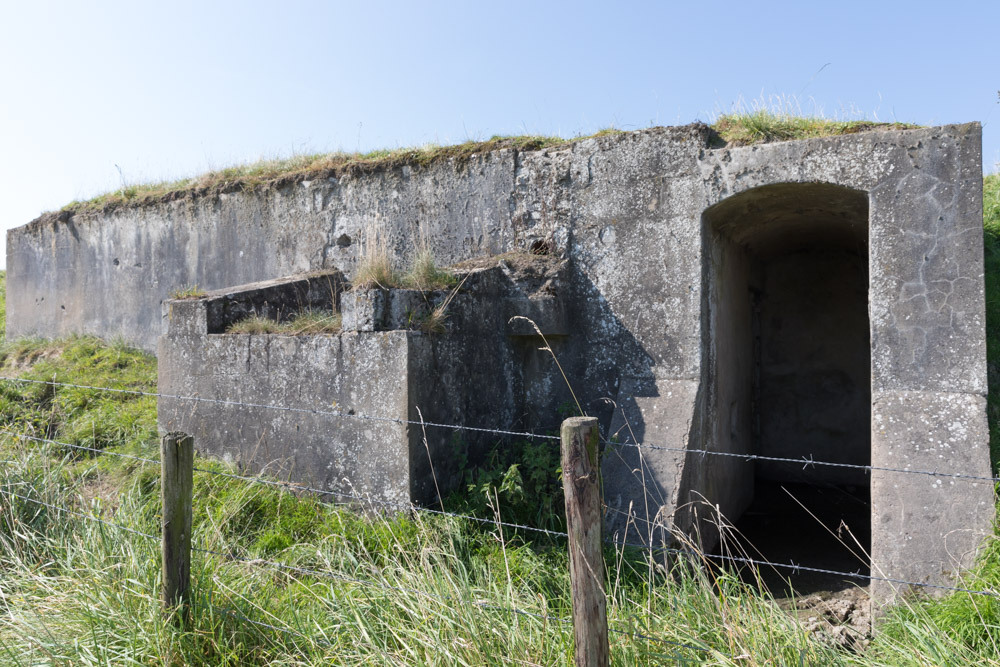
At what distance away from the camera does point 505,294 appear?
18.8 feet

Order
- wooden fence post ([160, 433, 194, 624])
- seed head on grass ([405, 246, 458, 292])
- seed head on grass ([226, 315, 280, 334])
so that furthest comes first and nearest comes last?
seed head on grass ([226, 315, 280, 334]) → seed head on grass ([405, 246, 458, 292]) → wooden fence post ([160, 433, 194, 624])

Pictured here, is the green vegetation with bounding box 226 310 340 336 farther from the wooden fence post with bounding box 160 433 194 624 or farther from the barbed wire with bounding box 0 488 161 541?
the wooden fence post with bounding box 160 433 194 624

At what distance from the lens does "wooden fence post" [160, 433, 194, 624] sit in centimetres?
295

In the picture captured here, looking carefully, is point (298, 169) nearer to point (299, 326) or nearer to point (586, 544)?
point (299, 326)

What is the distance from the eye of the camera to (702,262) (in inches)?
210

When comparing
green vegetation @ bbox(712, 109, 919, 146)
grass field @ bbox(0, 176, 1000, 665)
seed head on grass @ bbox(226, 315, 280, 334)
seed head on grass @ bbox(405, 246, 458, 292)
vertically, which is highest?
green vegetation @ bbox(712, 109, 919, 146)

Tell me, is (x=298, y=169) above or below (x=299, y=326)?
above

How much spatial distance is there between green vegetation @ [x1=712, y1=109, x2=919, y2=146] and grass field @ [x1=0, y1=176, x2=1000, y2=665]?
235 centimetres

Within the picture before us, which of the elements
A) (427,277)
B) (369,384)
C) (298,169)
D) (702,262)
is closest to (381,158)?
(298,169)

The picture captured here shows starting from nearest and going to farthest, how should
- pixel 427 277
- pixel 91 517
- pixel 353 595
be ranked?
pixel 353 595, pixel 91 517, pixel 427 277

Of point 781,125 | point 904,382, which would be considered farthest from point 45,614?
point 781,125

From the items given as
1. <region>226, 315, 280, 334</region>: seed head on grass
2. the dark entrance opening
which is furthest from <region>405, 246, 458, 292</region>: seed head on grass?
the dark entrance opening

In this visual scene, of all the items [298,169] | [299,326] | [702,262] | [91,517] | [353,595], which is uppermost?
[298,169]

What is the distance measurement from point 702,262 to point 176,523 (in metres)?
4.01
